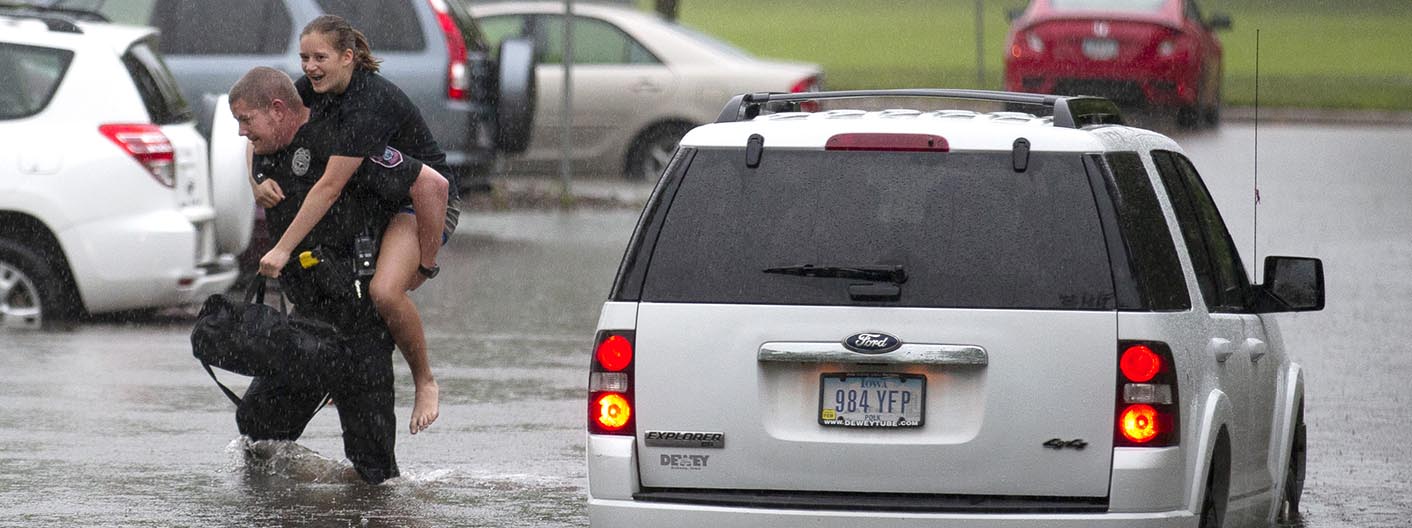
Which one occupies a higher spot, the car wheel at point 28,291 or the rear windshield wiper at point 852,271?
the rear windshield wiper at point 852,271

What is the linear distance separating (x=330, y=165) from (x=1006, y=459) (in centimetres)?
309

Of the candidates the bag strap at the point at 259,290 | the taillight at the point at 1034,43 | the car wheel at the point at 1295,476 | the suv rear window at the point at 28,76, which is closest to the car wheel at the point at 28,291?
the suv rear window at the point at 28,76

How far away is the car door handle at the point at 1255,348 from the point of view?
667 cm

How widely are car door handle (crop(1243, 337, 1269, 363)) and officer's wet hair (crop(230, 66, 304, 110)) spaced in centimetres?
328

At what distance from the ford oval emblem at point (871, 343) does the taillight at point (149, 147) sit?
22.2 feet

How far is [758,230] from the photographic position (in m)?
5.77

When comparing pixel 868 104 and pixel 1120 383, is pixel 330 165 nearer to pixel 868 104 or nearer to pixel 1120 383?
pixel 1120 383

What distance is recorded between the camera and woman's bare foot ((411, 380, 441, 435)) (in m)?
8.14

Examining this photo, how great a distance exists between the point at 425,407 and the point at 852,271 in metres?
2.83

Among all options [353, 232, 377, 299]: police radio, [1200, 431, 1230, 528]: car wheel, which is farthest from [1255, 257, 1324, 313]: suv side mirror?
[353, 232, 377, 299]: police radio

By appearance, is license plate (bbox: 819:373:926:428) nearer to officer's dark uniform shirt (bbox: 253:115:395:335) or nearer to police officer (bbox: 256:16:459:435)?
police officer (bbox: 256:16:459:435)

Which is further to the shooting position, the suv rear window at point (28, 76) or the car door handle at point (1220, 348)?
the suv rear window at point (28, 76)

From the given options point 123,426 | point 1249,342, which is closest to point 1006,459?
point 1249,342

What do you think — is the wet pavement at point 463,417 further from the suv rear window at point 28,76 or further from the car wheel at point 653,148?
the car wheel at point 653,148
